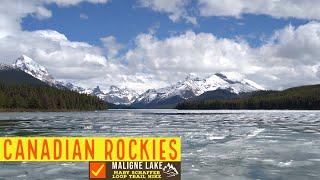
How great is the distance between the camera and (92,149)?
1145cm

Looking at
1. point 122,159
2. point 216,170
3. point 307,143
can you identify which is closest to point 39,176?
point 216,170

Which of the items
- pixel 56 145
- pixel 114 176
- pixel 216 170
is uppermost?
pixel 56 145

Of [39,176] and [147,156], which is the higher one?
[147,156]

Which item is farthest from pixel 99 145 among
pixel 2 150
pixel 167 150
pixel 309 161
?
pixel 309 161

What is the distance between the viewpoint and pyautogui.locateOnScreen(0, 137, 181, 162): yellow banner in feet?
36.6

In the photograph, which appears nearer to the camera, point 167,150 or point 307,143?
point 167,150

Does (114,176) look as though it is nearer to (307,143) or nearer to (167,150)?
(167,150)

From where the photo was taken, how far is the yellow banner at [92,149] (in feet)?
36.6

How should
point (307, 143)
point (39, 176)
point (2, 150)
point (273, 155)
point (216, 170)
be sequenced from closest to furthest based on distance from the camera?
point (2, 150), point (39, 176), point (216, 170), point (273, 155), point (307, 143)

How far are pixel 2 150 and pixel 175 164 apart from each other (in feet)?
14.3

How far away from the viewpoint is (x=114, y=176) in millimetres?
11039

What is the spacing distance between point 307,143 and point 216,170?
19.9 m

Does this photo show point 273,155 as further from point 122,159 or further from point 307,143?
point 122,159

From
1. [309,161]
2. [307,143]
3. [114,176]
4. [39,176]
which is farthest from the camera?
[307,143]
